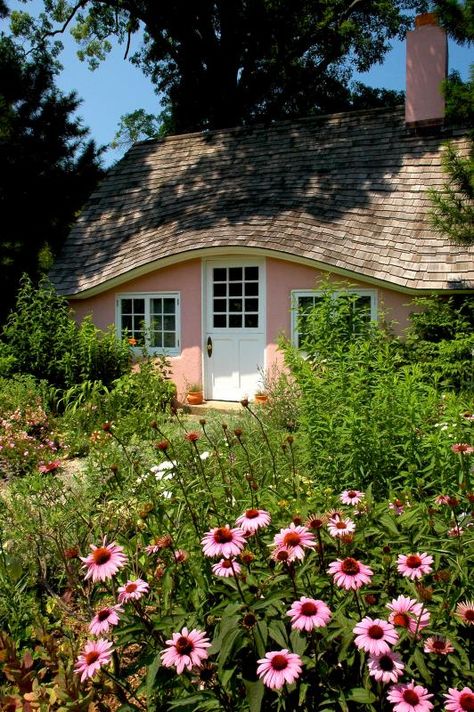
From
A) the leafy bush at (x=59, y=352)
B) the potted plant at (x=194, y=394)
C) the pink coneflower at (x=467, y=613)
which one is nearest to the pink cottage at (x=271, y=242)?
the potted plant at (x=194, y=394)

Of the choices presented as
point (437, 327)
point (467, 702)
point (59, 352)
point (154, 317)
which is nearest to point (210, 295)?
point (154, 317)

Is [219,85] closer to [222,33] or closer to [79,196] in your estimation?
[222,33]

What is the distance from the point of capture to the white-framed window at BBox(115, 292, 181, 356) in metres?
10.7

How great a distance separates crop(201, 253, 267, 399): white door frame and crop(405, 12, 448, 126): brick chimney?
486 centimetres

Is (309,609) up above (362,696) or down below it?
above

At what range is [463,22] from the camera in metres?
6.89

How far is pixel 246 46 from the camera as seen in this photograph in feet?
67.6

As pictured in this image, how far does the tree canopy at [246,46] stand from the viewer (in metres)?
19.8

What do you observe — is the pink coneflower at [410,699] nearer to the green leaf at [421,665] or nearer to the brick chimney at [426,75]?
the green leaf at [421,665]

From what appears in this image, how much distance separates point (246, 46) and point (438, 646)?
74.7 ft

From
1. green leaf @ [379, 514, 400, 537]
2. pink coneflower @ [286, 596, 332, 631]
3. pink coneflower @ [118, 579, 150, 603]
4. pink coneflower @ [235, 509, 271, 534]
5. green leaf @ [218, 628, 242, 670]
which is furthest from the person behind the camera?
green leaf @ [379, 514, 400, 537]

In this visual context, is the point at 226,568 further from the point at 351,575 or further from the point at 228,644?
the point at 351,575

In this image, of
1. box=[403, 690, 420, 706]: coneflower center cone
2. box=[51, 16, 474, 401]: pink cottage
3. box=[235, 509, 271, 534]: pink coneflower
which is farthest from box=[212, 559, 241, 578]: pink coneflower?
box=[51, 16, 474, 401]: pink cottage

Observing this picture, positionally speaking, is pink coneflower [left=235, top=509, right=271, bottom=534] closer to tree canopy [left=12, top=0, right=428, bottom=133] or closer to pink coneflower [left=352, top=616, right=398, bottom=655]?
pink coneflower [left=352, top=616, right=398, bottom=655]
